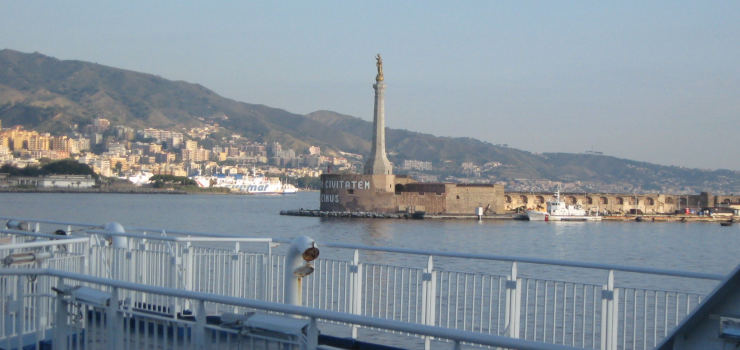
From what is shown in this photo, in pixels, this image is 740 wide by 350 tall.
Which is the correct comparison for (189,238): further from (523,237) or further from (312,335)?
(523,237)

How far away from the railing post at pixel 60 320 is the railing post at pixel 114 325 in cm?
39

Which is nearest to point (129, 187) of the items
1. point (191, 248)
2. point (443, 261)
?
point (443, 261)

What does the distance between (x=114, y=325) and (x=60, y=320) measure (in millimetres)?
523

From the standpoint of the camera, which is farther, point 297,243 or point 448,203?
point 448,203

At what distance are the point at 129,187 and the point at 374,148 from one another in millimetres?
120346

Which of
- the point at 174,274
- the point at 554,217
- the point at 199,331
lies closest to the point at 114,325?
the point at 199,331

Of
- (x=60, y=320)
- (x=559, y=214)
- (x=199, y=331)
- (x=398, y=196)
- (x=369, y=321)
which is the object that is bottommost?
(x=559, y=214)

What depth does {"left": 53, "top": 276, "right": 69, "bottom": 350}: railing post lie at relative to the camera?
5918 millimetres

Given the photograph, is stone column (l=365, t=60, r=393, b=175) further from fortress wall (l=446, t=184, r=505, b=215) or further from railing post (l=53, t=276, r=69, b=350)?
railing post (l=53, t=276, r=69, b=350)

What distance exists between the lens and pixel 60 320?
19.7 ft

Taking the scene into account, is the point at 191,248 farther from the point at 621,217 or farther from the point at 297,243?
the point at 621,217

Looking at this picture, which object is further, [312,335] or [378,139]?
[378,139]

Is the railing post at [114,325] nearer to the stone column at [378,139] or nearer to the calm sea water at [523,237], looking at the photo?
the calm sea water at [523,237]

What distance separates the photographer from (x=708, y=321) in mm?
4336
